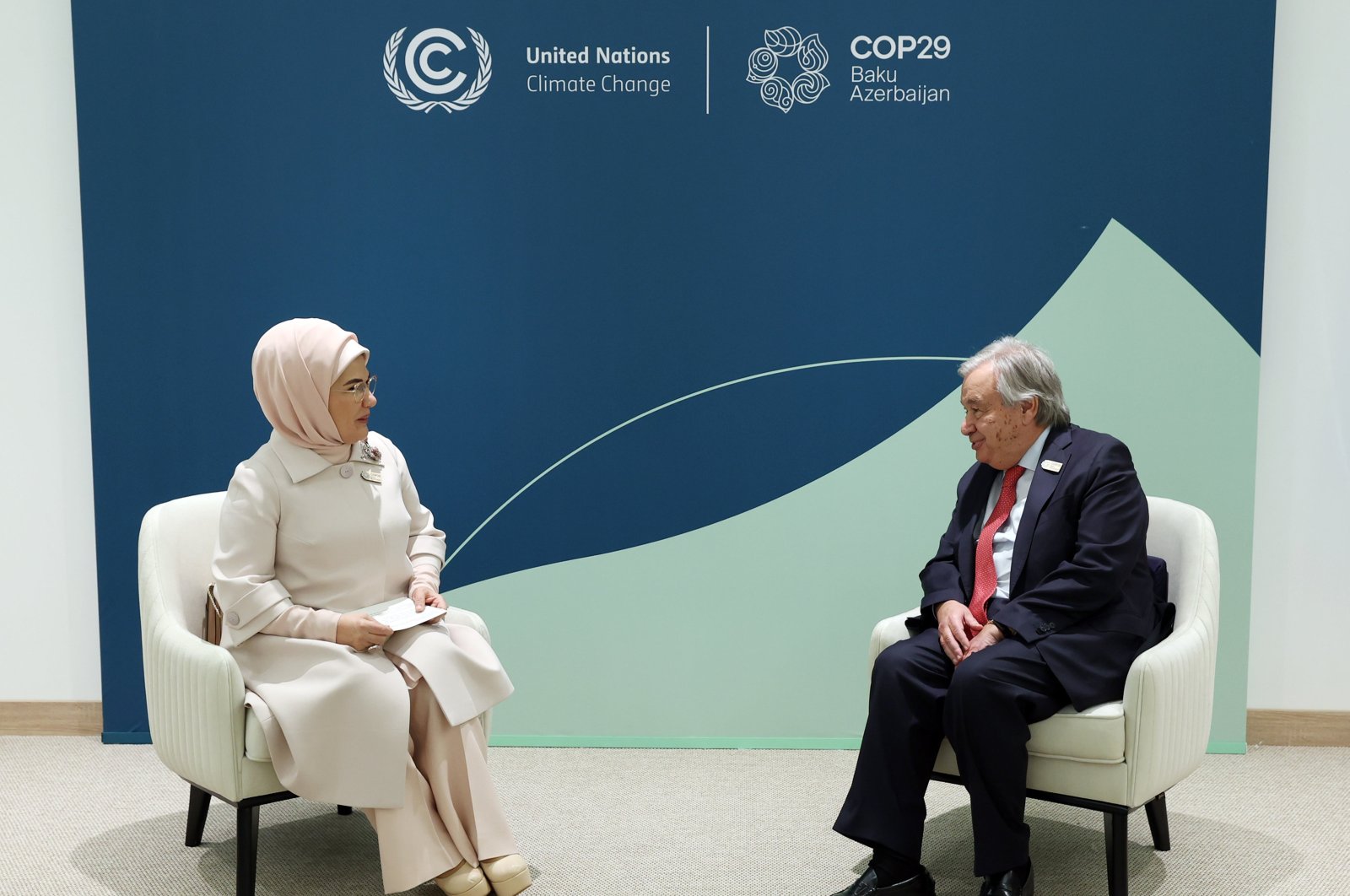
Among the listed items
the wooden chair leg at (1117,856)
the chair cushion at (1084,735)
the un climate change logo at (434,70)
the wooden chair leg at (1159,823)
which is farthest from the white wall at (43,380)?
the wooden chair leg at (1159,823)

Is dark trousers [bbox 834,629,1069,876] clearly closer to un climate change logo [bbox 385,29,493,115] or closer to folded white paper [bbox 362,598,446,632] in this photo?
folded white paper [bbox 362,598,446,632]

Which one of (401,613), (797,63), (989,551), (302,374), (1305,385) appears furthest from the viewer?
(1305,385)

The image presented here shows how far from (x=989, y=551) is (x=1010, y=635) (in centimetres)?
23

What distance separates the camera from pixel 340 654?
2.79 meters

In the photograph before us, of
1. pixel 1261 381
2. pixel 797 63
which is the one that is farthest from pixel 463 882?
pixel 1261 381

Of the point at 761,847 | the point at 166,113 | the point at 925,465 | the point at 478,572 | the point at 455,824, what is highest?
the point at 166,113

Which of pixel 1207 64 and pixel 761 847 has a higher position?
pixel 1207 64

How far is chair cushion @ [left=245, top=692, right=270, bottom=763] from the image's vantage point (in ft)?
9.02

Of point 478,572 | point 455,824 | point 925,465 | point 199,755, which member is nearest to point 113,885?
point 199,755

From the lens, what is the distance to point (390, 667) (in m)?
2.83

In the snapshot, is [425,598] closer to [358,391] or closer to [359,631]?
[359,631]

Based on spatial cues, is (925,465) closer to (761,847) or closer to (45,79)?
(761,847)

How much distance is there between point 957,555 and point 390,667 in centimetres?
143

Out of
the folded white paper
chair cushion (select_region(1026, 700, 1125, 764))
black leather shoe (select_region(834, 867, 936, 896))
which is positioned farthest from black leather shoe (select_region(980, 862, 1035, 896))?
the folded white paper
